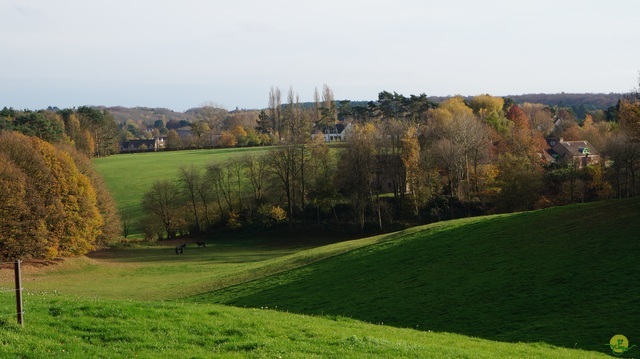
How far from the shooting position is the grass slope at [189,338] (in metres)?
12.2

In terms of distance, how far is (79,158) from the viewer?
240ft

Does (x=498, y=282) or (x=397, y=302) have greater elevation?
(x=498, y=282)

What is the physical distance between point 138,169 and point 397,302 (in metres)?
103

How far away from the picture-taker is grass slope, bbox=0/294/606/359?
40.2ft

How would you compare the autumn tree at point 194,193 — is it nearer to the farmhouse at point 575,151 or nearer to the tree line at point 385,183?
the tree line at point 385,183

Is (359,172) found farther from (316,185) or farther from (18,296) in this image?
(18,296)

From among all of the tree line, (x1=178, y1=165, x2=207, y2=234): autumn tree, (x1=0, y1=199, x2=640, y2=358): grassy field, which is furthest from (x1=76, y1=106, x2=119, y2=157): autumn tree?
(x1=0, y1=199, x2=640, y2=358): grassy field

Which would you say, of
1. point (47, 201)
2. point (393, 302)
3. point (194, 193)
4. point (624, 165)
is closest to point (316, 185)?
point (194, 193)

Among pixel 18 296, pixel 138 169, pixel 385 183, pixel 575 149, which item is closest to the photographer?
pixel 18 296

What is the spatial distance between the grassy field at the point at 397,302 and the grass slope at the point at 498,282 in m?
0.07

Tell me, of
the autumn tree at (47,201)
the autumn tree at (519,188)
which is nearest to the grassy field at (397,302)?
the autumn tree at (47,201)

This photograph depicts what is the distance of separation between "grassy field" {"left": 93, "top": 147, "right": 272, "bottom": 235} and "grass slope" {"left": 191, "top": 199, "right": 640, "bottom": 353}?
64182mm

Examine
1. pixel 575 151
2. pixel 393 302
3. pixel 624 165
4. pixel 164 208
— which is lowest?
pixel 164 208

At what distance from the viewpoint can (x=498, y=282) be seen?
25422 mm
